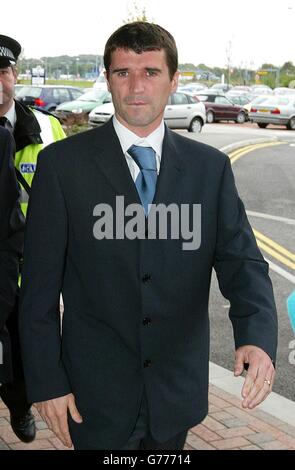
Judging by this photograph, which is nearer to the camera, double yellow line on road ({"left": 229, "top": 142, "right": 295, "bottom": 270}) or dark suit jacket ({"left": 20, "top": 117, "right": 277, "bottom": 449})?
dark suit jacket ({"left": 20, "top": 117, "right": 277, "bottom": 449})

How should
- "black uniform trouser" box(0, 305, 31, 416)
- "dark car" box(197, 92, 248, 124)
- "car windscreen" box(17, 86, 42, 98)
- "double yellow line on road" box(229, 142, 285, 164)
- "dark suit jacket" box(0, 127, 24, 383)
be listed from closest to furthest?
"dark suit jacket" box(0, 127, 24, 383) → "black uniform trouser" box(0, 305, 31, 416) → "double yellow line on road" box(229, 142, 285, 164) → "car windscreen" box(17, 86, 42, 98) → "dark car" box(197, 92, 248, 124)

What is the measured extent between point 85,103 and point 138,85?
93.5ft

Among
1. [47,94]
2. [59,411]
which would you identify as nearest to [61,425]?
[59,411]

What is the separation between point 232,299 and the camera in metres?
2.74

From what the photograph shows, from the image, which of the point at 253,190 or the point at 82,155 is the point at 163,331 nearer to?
the point at 82,155

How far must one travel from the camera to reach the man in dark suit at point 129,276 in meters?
2.55

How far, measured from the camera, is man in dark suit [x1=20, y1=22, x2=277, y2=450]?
100 inches

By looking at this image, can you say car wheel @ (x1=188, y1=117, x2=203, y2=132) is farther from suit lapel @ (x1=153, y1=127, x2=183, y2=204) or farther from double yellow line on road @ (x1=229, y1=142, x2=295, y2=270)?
suit lapel @ (x1=153, y1=127, x2=183, y2=204)

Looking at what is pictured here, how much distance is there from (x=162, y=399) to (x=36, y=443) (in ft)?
6.52

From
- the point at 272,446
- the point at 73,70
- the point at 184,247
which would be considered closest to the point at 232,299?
the point at 184,247

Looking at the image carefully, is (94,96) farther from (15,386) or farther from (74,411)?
(74,411)

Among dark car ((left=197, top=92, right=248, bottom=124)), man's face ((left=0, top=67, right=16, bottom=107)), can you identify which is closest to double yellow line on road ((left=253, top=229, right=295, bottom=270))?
man's face ((left=0, top=67, right=16, bottom=107))

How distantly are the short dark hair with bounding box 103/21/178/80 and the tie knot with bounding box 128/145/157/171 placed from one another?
0.92 ft

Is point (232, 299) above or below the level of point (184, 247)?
below
